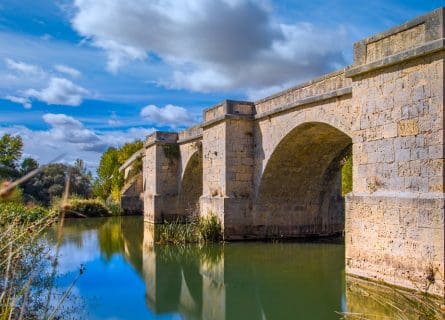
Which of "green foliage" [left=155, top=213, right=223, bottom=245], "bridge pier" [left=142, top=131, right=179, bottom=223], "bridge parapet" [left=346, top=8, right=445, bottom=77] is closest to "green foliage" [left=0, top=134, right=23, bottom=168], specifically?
"bridge pier" [left=142, top=131, right=179, bottom=223]

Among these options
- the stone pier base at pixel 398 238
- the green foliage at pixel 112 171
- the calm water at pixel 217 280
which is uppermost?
the green foliage at pixel 112 171

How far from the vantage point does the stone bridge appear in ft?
19.3

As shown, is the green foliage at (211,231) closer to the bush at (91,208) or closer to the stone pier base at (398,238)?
the stone pier base at (398,238)

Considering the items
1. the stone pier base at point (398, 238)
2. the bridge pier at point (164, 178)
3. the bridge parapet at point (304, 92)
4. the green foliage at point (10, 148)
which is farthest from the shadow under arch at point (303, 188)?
the green foliage at point (10, 148)

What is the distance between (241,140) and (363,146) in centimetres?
475

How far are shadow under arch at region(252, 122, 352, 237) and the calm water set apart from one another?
92 centimetres

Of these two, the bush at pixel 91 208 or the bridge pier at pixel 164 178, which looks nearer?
the bridge pier at pixel 164 178

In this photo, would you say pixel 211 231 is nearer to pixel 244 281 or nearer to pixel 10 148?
pixel 244 281

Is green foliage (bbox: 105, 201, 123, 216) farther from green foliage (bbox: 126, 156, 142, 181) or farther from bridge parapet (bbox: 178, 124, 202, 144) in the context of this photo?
bridge parapet (bbox: 178, 124, 202, 144)

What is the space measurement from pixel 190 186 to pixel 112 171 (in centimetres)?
974

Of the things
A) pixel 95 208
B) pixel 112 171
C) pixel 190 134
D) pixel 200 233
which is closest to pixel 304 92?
pixel 200 233

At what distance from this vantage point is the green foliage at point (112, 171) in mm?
23188

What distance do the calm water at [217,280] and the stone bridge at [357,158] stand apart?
78 centimetres

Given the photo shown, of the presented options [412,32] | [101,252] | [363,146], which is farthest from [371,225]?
[101,252]
